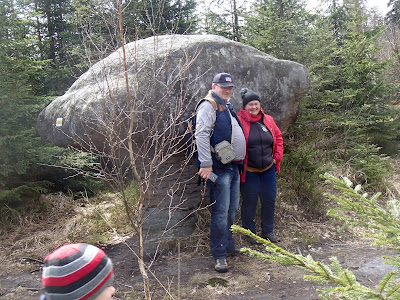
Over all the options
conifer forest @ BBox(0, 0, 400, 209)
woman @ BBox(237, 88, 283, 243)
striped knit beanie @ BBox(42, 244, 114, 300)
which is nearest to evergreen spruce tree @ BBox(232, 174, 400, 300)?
striped knit beanie @ BBox(42, 244, 114, 300)

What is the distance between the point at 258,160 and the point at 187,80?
1.30 m

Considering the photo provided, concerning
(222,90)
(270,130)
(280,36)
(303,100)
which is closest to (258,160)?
(270,130)

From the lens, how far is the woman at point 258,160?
14.3 feet

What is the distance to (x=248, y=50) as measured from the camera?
489 cm

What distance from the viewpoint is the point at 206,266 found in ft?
13.6

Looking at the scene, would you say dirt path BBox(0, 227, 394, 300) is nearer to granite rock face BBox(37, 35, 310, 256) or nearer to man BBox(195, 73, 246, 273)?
man BBox(195, 73, 246, 273)

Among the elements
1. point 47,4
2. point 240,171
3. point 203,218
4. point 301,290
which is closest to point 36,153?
point 203,218

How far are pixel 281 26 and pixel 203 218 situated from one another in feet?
13.0

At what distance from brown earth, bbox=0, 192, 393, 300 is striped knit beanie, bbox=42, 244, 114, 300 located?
162 centimetres

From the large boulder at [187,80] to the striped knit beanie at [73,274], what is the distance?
9.41 feet

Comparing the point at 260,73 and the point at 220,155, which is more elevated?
the point at 260,73

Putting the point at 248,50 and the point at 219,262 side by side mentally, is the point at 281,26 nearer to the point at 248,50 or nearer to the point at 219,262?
the point at 248,50

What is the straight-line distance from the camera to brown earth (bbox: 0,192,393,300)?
3598 millimetres

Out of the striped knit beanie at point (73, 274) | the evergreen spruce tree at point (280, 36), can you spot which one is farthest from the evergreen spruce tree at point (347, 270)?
the evergreen spruce tree at point (280, 36)
